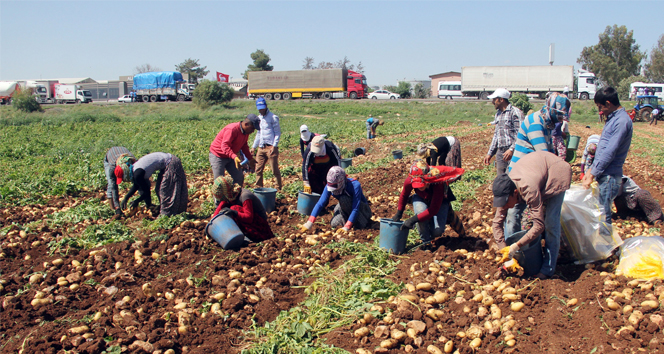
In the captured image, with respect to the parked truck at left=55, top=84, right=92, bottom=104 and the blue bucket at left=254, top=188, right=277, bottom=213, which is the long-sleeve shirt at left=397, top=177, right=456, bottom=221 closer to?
the blue bucket at left=254, top=188, right=277, bottom=213

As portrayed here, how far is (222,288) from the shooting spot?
3934mm

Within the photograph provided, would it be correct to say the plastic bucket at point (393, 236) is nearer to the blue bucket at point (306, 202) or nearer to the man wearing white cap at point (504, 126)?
the blue bucket at point (306, 202)

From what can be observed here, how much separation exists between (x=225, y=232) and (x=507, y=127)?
3.82 meters

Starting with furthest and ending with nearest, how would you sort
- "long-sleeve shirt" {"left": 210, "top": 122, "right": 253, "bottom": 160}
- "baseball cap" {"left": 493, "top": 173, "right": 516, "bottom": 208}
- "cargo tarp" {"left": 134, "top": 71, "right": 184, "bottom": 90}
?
"cargo tarp" {"left": 134, "top": 71, "right": 184, "bottom": 90}
"long-sleeve shirt" {"left": 210, "top": 122, "right": 253, "bottom": 160}
"baseball cap" {"left": 493, "top": 173, "right": 516, "bottom": 208}

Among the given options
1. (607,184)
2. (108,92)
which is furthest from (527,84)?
(108,92)

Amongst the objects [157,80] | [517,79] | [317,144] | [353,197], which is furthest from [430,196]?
[157,80]

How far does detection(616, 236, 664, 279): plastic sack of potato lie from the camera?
140 inches

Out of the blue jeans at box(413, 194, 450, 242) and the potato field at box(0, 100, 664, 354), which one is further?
the blue jeans at box(413, 194, 450, 242)

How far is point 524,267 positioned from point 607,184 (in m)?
1.25

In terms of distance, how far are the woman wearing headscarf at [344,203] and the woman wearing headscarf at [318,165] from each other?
0.83 meters

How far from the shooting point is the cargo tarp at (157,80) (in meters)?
39.9

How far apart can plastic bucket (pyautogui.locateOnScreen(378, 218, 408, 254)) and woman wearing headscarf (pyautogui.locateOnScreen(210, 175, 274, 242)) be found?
1.41 m

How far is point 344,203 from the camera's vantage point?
529 cm

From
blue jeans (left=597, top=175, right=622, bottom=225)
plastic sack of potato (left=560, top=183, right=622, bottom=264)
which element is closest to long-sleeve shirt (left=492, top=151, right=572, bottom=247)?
plastic sack of potato (left=560, top=183, right=622, bottom=264)
